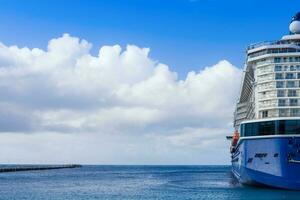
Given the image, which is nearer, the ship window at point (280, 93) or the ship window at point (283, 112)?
the ship window at point (283, 112)

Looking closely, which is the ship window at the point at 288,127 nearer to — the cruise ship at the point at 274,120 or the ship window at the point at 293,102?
the cruise ship at the point at 274,120

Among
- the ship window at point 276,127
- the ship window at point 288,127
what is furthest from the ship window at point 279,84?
the ship window at point 288,127

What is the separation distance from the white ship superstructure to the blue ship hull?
394cm

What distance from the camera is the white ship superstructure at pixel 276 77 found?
188 feet

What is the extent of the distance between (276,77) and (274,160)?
10.4 metres

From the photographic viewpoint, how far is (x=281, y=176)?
175ft

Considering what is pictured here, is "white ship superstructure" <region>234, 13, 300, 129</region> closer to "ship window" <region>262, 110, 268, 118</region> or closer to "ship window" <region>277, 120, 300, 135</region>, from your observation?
"ship window" <region>262, 110, 268, 118</region>

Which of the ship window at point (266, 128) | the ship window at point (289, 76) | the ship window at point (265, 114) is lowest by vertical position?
the ship window at point (266, 128)

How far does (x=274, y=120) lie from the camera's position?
54.6m

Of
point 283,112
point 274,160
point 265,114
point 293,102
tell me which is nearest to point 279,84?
point 293,102

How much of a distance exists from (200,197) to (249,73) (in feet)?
59.4

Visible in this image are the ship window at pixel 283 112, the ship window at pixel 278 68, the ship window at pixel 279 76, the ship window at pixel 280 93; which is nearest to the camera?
the ship window at pixel 283 112

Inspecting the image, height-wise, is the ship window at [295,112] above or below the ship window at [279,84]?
below

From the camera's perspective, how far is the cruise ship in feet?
175
